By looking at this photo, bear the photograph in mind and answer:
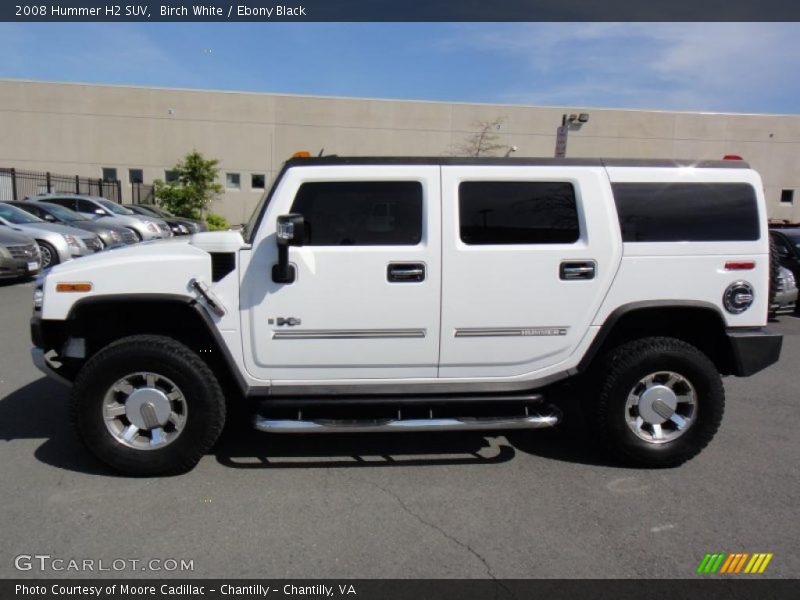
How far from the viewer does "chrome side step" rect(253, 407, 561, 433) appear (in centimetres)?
367

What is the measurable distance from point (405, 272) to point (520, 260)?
73 cm

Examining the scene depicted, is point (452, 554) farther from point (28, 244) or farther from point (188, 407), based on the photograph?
point (28, 244)

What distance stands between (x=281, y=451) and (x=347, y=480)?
662 millimetres

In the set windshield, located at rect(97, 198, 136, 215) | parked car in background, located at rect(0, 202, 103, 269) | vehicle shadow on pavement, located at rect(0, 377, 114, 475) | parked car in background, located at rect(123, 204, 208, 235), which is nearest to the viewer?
vehicle shadow on pavement, located at rect(0, 377, 114, 475)

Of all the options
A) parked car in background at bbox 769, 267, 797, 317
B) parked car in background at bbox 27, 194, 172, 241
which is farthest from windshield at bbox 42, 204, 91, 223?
parked car in background at bbox 769, 267, 797, 317

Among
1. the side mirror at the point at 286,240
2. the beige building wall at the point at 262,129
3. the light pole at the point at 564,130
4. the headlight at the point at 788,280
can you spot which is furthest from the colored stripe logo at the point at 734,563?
the beige building wall at the point at 262,129

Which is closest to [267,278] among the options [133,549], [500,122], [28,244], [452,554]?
[133,549]

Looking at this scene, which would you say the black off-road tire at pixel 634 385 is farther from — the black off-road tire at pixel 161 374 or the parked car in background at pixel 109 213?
the parked car in background at pixel 109 213

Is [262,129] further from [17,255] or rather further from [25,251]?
[17,255]

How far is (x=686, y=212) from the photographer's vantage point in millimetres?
3859

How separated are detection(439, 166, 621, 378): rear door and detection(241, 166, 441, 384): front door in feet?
0.45

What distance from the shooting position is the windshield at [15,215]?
44.1 ft

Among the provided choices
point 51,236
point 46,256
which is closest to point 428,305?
point 46,256

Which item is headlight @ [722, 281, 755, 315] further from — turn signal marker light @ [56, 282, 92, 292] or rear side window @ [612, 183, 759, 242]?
turn signal marker light @ [56, 282, 92, 292]
